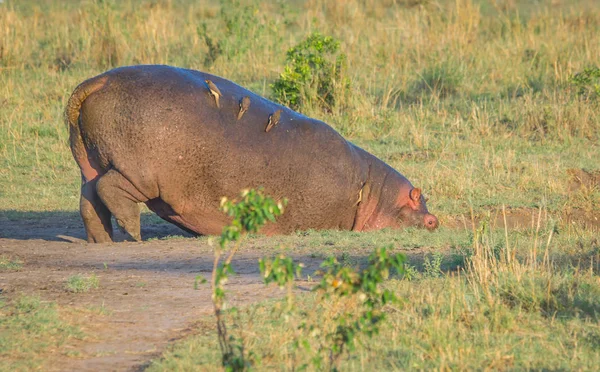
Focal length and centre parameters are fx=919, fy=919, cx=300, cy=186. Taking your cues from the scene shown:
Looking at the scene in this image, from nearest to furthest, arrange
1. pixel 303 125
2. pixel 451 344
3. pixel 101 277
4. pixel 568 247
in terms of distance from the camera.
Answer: pixel 451 344, pixel 101 277, pixel 568 247, pixel 303 125

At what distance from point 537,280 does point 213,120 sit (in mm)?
2428

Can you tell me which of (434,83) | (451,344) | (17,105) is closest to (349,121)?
(434,83)

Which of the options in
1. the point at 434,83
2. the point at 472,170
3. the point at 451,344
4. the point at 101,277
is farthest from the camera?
the point at 434,83

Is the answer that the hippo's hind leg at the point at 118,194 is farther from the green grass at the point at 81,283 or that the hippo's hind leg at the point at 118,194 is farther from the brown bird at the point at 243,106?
the green grass at the point at 81,283

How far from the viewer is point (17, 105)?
10.2 meters

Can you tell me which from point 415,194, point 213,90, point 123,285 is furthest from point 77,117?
point 415,194

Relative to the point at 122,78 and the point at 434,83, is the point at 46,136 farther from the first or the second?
the point at 434,83

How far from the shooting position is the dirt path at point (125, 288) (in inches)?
152

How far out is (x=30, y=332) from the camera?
13.1 feet

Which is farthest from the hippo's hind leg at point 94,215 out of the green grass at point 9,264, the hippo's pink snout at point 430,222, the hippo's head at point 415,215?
the hippo's pink snout at point 430,222

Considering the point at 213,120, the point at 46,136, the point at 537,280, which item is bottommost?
the point at 46,136

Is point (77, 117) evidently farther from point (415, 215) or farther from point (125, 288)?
point (415, 215)

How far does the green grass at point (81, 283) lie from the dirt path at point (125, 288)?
0.04 meters

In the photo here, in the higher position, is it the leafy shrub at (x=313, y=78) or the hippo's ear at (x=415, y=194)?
the leafy shrub at (x=313, y=78)
